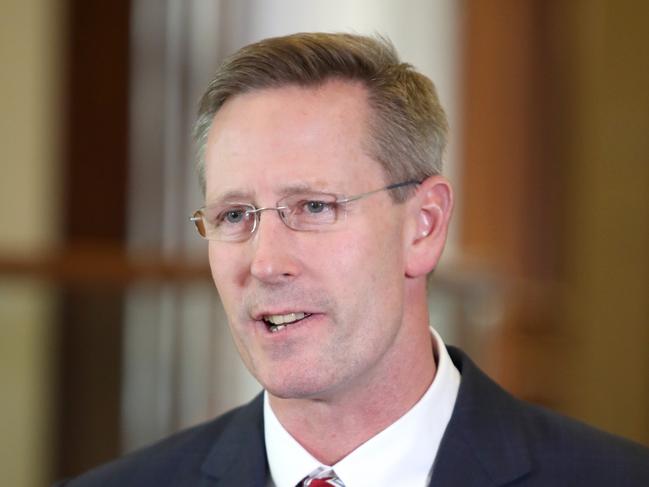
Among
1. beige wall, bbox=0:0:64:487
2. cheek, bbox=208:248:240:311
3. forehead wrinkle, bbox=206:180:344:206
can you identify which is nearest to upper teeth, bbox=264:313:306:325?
cheek, bbox=208:248:240:311

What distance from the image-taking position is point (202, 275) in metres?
4.21

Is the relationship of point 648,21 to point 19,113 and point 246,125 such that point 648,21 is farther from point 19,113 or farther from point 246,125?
point 246,125

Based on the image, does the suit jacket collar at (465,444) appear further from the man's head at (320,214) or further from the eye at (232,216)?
the eye at (232,216)

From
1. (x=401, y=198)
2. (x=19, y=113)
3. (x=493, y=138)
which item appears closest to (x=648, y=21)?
(x=493, y=138)

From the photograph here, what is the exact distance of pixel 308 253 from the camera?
2170mm

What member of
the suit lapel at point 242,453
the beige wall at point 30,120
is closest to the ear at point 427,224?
the suit lapel at point 242,453

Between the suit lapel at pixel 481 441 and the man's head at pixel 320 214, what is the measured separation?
0.12 m

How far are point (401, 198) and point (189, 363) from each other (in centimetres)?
241

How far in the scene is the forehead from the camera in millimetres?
2172

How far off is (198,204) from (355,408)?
3.18m

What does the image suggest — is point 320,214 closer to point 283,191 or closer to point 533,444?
point 283,191

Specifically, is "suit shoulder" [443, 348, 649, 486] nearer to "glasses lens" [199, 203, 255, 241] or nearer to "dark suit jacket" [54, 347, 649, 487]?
"dark suit jacket" [54, 347, 649, 487]

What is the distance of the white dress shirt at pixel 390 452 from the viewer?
2.26 meters

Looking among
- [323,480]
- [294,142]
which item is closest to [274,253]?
[294,142]
